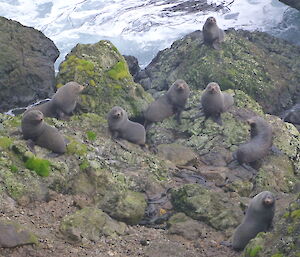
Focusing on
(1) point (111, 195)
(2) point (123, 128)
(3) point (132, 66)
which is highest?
(1) point (111, 195)

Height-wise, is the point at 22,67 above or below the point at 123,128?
above

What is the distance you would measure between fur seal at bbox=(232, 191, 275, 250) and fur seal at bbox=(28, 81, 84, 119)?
5838mm

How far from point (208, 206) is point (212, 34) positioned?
29.4 ft

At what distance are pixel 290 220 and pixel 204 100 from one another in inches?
274

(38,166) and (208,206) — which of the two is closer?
(38,166)

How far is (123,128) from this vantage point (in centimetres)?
1176

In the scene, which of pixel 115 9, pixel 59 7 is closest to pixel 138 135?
pixel 115 9

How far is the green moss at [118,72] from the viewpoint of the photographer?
46.0 ft

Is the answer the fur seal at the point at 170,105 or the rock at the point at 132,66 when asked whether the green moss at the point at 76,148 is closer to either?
the fur seal at the point at 170,105

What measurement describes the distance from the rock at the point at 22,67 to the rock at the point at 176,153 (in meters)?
4.28

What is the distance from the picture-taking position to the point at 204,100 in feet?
43.3

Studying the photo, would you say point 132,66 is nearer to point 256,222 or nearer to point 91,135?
point 91,135

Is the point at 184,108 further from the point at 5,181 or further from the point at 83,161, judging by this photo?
the point at 5,181

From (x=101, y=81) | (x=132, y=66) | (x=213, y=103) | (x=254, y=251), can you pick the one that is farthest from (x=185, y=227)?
(x=132, y=66)
